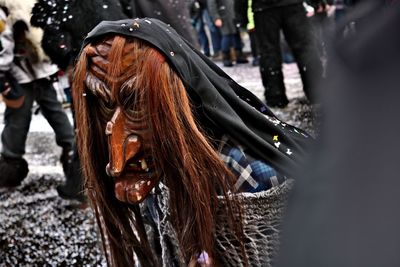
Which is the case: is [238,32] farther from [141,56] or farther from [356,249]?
[356,249]

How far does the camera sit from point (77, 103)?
1.74 m

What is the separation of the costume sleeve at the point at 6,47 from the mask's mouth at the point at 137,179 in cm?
256

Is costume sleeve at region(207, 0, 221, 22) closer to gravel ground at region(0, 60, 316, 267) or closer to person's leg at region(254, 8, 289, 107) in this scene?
person's leg at region(254, 8, 289, 107)

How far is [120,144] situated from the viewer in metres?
1.60

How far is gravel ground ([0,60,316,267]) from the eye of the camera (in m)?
3.41

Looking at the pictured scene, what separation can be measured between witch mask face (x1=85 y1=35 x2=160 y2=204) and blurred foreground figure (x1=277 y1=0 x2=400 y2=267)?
109 cm

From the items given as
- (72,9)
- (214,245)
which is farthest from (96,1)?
(214,245)

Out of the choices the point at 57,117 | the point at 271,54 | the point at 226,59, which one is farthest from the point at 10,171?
the point at 226,59

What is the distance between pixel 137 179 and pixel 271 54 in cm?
395

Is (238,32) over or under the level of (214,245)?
under

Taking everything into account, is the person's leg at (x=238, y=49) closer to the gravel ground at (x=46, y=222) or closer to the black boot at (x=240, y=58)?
the black boot at (x=240, y=58)

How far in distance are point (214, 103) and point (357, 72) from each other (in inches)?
45.7

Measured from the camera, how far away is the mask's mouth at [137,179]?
1.62 m

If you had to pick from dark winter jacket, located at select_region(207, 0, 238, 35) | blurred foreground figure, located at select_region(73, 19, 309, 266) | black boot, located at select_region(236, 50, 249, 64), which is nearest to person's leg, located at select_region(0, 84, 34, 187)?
dark winter jacket, located at select_region(207, 0, 238, 35)
